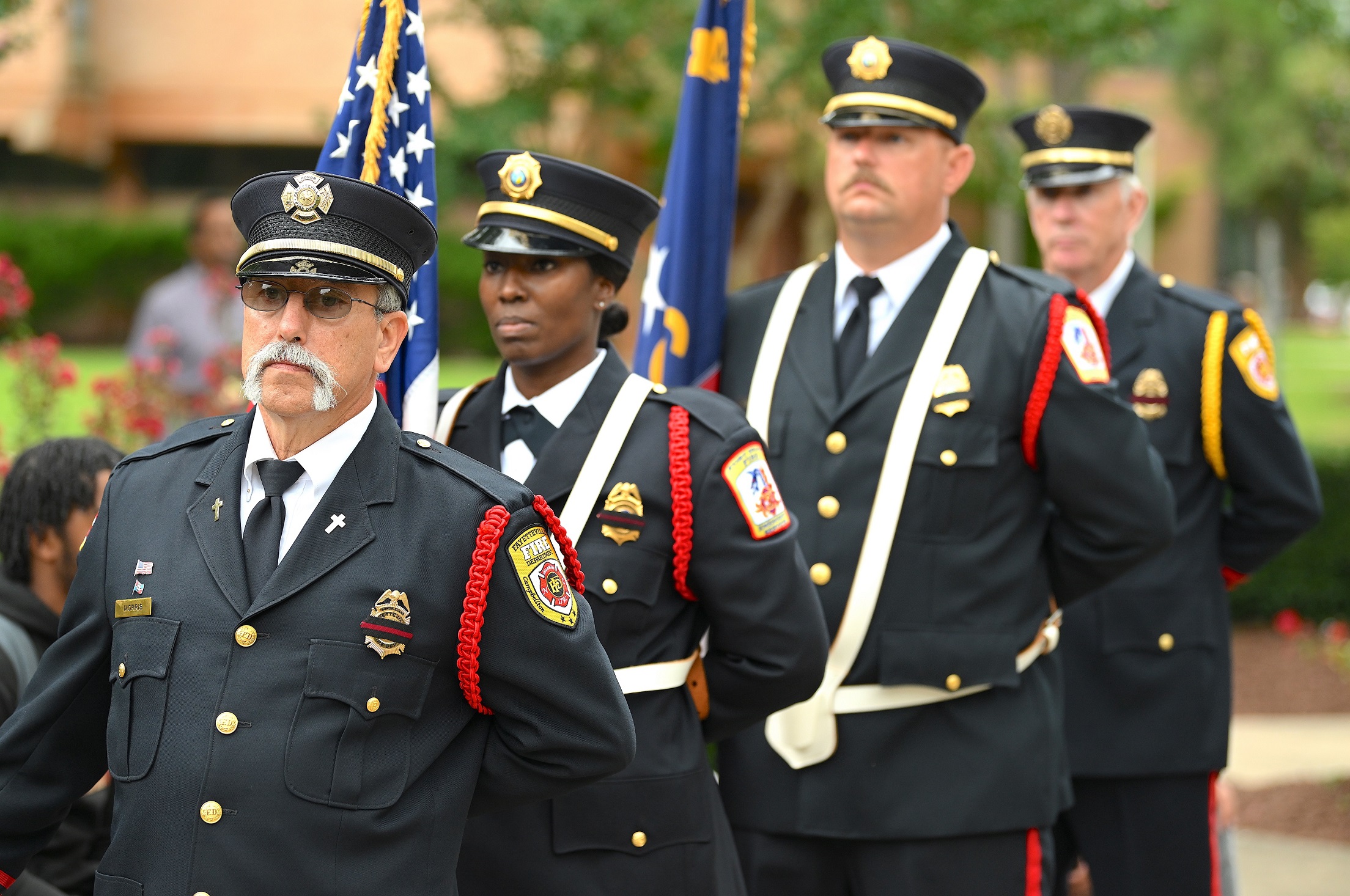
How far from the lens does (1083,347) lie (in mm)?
3633

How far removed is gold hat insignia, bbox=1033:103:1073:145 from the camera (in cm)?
467

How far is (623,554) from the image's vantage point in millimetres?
2996

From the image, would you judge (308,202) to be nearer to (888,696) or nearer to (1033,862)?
(888,696)

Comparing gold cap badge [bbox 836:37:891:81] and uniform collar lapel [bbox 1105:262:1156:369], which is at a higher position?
gold cap badge [bbox 836:37:891:81]

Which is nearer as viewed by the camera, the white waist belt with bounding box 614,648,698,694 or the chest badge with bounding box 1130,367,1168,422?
the white waist belt with bounding box 614,648,698,694

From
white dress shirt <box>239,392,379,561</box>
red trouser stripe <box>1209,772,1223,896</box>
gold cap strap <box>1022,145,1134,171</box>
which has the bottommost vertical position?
red trouser stripe <box>1209,772,1223,896</box>

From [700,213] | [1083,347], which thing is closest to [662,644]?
[1083,347]

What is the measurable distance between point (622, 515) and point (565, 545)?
1.46 feet

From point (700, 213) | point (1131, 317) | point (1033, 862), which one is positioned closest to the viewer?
point (1033, 862)

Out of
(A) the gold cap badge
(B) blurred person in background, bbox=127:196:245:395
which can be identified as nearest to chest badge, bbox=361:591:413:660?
(A) the gold cap badge

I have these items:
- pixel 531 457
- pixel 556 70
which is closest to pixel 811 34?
pixel 556 70

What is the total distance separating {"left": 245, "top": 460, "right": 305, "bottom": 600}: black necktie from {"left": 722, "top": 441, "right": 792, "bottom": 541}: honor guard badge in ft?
3.08

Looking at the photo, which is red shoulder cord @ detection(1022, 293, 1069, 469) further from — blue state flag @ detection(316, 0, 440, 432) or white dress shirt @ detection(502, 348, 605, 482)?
blue state flag @ detection(316, 0, 440, 432)

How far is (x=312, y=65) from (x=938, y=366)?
64.9 feet
